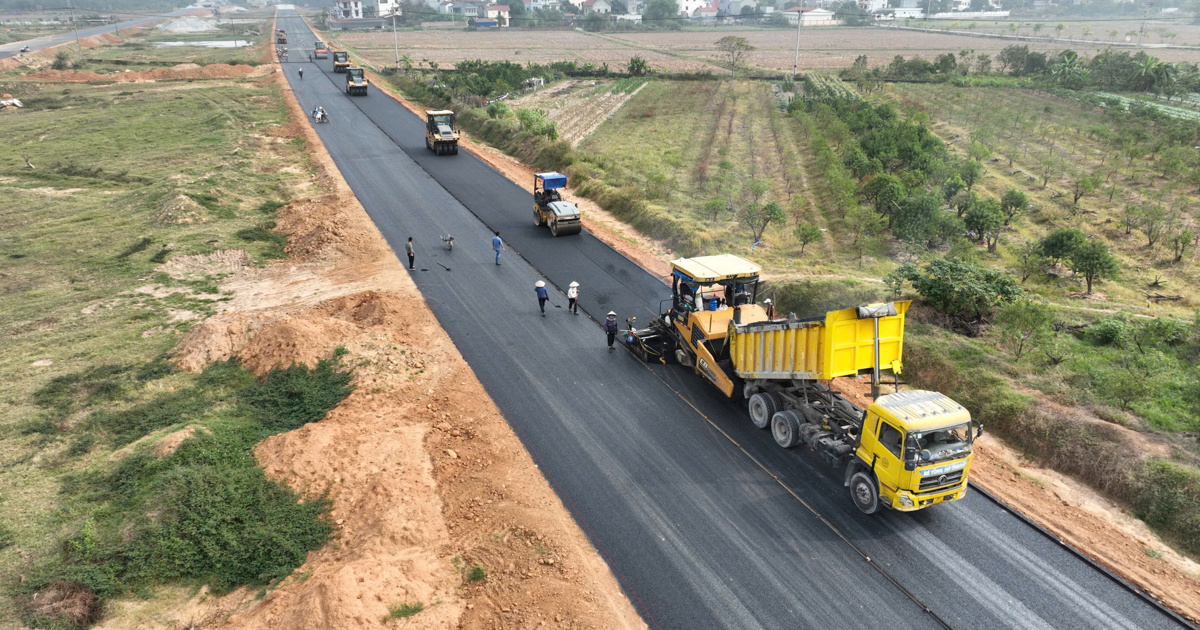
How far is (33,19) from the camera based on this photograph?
6944 inches

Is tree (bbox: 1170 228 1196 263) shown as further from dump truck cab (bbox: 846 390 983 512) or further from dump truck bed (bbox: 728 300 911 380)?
dump truck cab (bbox: 846 390 983 512)

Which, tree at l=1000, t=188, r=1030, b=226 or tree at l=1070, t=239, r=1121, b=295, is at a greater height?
tree at l=1000, t=188, r=1030, b=226

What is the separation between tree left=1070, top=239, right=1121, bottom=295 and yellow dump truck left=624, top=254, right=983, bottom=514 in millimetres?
15043

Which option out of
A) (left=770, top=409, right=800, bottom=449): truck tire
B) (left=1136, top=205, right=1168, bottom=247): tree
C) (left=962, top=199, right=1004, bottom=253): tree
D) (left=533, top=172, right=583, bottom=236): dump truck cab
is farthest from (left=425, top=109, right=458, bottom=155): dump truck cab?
(left=1136, top=205, right=1168, bottom=247): tree

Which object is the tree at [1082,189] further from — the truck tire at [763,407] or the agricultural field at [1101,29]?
the agricultural field at [1101,29]

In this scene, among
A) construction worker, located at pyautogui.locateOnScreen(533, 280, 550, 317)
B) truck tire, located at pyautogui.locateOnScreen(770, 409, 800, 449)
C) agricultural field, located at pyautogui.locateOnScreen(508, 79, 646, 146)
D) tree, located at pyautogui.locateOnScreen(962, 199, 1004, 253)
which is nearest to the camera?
truck tire, located at pyautogui.locateOnScreen(770, 409, 800, 449)

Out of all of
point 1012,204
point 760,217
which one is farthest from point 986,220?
point 760,217

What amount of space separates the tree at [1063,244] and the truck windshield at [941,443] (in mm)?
17309

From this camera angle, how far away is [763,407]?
1608 cm

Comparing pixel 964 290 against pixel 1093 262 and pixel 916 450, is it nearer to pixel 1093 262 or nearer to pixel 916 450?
pixel 1093 262

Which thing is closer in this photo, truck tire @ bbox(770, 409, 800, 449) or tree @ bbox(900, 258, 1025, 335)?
truck tire @ bbox(770, 409, 800, 449)

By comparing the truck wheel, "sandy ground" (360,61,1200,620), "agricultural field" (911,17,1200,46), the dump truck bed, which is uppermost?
"agricultural field" (911,17,1200,46)

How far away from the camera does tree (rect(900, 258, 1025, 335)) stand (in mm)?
Answer: 19891

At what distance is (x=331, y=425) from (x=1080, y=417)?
720 inches
